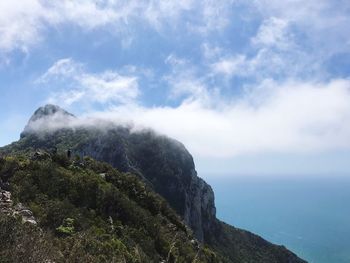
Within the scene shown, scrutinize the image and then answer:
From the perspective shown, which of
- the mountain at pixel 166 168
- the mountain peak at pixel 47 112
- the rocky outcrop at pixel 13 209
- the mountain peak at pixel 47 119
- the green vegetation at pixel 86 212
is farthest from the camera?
the mountain peak at pixel 47 112

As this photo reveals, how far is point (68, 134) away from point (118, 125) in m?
13.4

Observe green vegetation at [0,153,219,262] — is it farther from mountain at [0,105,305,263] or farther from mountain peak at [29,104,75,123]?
mountain peak at [29,104,75,123]

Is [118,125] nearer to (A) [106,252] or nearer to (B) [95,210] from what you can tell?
(B) [95,210]

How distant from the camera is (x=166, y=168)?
95375mm

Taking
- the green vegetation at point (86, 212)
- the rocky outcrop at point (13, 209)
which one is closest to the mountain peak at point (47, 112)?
the green vegetation at point (86, 212)

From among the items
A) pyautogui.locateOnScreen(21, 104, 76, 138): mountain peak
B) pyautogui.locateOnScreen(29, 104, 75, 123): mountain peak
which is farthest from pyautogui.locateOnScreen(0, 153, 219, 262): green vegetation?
pyautogui.locateOnScreen(29, 104, 75, 123): mountain peak

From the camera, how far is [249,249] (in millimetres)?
90125

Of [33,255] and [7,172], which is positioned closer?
[33,255]

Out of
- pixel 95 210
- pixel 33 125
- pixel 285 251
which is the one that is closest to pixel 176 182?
pixel 285 251

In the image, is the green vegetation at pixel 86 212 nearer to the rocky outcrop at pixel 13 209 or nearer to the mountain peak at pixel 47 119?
the rocky outcrop at pixel 13 209

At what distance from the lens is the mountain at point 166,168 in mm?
83375

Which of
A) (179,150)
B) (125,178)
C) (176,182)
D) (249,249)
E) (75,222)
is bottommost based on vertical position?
(75,222)

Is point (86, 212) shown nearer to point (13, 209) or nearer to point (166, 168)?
point (13, 209)

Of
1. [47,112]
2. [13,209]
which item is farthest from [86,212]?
[47,112]
